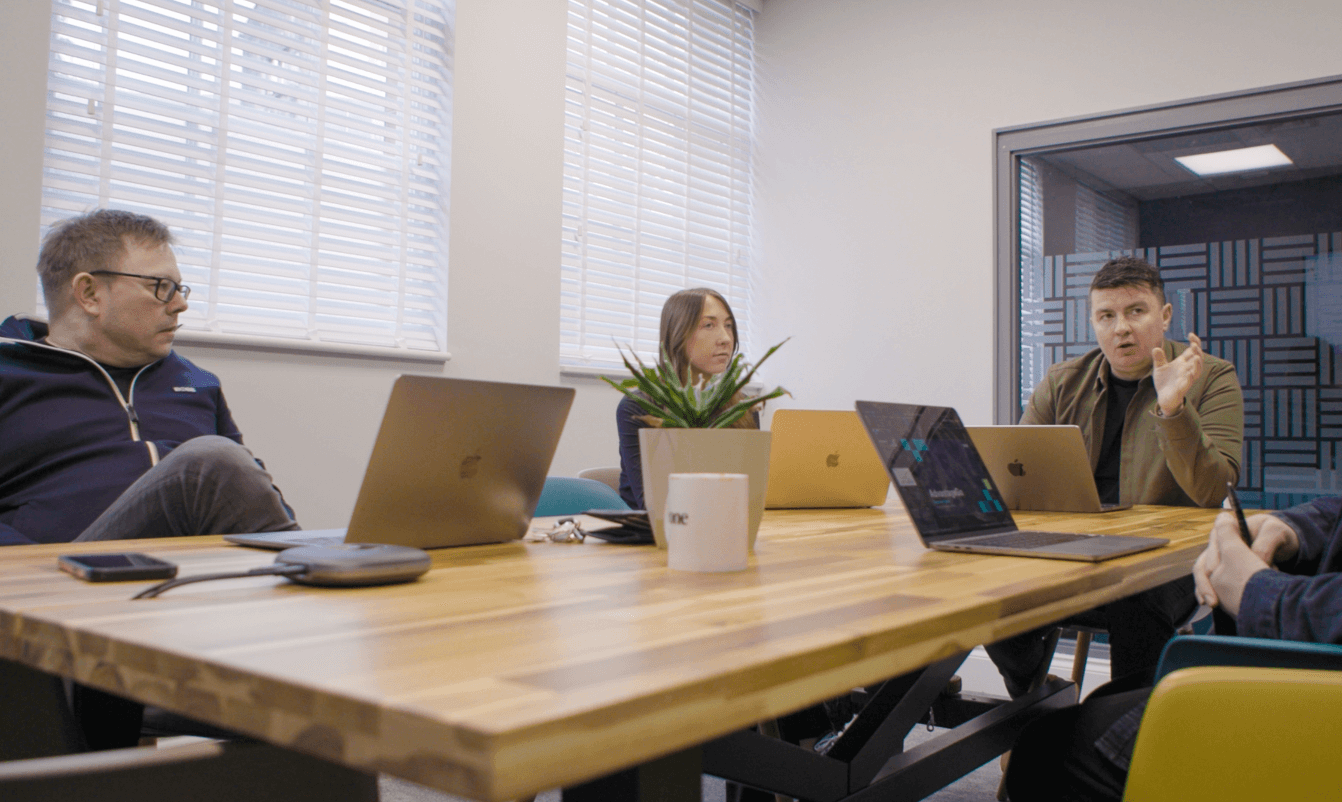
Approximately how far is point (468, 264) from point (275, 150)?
2.52ft

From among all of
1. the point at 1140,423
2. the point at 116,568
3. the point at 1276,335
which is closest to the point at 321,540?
the point at 116,568

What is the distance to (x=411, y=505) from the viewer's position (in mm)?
1188

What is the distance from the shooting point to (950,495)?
55.3 inches

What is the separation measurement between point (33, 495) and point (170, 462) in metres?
0.76

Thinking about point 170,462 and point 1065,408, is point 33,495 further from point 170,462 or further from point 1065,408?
point 1065,408

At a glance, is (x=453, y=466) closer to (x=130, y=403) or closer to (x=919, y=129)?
(x=130, y=403)

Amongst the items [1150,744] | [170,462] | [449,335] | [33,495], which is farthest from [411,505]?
[449,335]

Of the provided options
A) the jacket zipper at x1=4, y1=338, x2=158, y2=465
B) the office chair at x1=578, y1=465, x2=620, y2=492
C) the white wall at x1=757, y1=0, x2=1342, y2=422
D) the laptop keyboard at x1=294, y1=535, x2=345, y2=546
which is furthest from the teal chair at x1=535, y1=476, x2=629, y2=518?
the white wall at x1=757, y1=0, x2=1342, y2=422

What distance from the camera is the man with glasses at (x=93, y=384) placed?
1.94 metres

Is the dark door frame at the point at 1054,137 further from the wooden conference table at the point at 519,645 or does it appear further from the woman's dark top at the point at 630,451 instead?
the wooden conference table at the point at 519,645

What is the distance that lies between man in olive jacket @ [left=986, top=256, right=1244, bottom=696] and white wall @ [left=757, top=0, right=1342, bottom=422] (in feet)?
4.97

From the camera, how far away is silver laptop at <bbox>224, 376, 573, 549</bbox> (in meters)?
1.12

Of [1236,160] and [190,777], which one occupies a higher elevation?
[1236,160]

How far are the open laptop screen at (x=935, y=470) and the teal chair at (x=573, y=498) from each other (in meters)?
1.04
